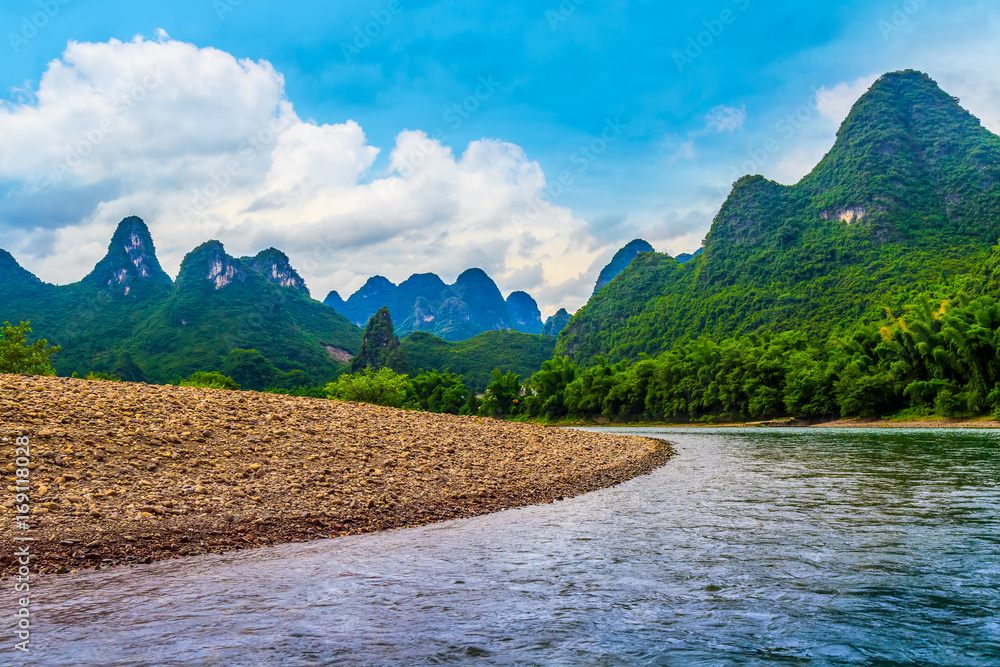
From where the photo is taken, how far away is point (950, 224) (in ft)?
421

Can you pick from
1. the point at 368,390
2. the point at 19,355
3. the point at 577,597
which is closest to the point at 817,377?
the point at 368,390

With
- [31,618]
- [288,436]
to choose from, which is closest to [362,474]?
[288,436]

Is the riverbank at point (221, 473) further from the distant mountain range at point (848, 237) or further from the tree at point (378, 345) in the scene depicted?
the tree at point (378, 345)

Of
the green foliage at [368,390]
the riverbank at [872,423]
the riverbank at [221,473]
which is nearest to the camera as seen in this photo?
the riverbank at [221,473]

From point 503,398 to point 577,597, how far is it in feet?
368

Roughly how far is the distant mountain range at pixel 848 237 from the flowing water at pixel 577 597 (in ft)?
325

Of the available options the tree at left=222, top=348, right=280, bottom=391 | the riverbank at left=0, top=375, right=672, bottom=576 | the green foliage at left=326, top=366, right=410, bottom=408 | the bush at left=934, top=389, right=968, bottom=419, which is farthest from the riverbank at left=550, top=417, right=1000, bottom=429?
the tree at left=222, top=348, right=280, bottom=391

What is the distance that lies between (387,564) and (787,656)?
6150mm

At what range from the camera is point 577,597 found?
8133 millimetres

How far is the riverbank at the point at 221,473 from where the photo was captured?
35.0ft

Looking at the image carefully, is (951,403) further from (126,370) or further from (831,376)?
(126,370)

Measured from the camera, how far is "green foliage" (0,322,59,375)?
124 ft

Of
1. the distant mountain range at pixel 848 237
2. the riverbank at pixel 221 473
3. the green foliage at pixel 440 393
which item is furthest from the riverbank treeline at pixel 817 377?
the riverbank at pixel 221 473

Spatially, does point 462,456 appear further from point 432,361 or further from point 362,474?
point 432,361
